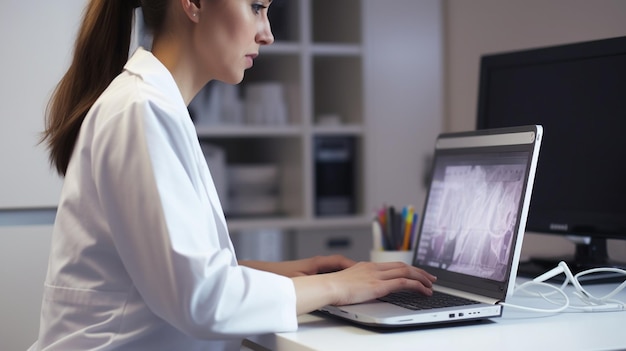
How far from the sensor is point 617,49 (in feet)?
4.51

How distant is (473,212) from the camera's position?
129 cm

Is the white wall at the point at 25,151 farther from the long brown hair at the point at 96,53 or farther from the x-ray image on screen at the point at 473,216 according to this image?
the x-ray image on screen at the point at 473,216

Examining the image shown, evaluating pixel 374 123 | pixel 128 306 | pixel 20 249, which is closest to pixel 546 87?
pixel 128 306

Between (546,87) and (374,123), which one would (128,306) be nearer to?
(546,87)

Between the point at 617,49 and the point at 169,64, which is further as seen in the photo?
the point at 617,49

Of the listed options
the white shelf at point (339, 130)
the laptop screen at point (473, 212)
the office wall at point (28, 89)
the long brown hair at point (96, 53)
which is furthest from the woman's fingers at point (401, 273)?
the white shelf at point (339, 130)

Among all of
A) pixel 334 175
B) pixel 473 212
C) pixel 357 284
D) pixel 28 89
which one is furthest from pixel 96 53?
pixel 334 175

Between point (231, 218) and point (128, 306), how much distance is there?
6.39 feet

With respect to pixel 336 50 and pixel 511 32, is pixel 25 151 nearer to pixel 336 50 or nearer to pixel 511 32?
pixel 511 32

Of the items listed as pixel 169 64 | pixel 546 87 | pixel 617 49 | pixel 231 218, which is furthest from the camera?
pixel 231 218

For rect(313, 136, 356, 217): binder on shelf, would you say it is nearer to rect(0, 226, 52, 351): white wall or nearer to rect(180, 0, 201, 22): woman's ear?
rect(0, 226, 52, 351): white wall

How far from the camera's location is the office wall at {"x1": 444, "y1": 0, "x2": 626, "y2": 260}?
160cm

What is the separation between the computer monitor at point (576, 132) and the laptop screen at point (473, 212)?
0.73 ft

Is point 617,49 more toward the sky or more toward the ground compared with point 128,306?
more toward the sky
